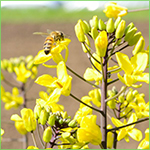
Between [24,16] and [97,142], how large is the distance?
1091cm

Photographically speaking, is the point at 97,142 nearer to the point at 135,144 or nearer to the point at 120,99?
the point at 120,99

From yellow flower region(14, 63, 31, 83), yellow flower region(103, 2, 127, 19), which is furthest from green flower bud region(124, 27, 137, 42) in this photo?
yellow flower region(14, 63, 31, 83)

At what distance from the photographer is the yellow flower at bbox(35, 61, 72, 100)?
0.59m

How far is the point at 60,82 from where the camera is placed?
608 millimetres

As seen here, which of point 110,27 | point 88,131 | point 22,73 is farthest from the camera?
point 22,73

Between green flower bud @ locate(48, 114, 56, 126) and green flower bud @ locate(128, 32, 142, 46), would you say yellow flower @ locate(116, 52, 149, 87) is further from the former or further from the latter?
green flower bud @ locate(48, 114, 56, 126)

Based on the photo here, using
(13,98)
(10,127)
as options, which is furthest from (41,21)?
(13,98)

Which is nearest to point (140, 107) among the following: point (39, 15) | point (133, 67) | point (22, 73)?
point (133, 67)

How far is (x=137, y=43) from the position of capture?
0.64 metres

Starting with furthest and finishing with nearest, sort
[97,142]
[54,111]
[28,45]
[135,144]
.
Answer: [28,45] < [135,144] < [54,111] < [97,142]

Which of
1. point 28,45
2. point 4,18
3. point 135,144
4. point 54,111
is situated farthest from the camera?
point 4,18

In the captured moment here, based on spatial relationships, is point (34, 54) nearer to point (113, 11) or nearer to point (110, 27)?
point (113, 11)

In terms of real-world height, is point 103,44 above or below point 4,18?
below

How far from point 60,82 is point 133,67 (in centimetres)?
18
